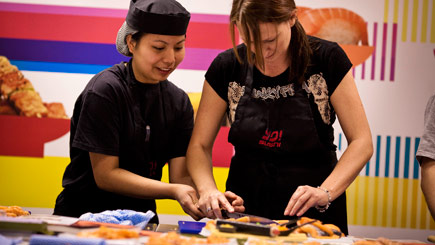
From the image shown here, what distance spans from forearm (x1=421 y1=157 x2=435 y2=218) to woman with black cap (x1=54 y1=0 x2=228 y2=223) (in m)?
0.86

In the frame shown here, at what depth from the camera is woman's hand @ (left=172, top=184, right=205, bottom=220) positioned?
1891 millimetres

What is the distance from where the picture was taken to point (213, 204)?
5.95ft

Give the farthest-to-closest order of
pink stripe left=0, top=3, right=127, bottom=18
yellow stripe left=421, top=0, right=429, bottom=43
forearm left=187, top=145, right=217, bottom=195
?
pink stripe left=0, top=3, right=127, bottom=18 → yellow stripe left=421, top=0, right=429, bottom=43 → forearm left=187, top=145, right=217, bottom=195

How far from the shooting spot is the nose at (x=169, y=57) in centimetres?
198

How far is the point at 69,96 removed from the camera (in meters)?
3.43

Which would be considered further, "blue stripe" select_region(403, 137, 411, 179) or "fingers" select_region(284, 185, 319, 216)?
"blue stripe" select_region(403, 137, 411, 179)

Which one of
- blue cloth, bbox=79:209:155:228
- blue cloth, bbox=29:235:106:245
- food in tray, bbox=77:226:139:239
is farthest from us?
blue cloth, bbox=79:209:155:228

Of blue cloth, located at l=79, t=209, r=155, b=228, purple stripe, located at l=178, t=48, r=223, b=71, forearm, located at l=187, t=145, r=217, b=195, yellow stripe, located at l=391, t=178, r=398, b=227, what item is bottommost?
yellow stripe, located at l=391, t=178, r=398, b=227

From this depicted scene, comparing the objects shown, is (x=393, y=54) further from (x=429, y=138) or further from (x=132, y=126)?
(x=132, y=126)

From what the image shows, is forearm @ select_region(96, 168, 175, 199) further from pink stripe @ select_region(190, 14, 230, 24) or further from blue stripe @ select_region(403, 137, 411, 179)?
blue stripe @ select_region(403, 137, 411, 179)

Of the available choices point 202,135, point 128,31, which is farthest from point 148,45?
point 202,135

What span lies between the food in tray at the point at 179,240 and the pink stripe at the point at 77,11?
219 cm

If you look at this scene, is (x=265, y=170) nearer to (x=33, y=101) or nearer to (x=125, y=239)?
(x=125, y=239)

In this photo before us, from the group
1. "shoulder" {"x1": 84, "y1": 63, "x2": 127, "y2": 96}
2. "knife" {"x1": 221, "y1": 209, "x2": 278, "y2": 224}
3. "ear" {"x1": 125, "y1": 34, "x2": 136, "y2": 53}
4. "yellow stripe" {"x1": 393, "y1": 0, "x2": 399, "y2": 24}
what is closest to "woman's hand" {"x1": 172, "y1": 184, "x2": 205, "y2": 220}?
"knife" {"x1": 221, "y1": 209, "x2": 278, "y2": 224}
